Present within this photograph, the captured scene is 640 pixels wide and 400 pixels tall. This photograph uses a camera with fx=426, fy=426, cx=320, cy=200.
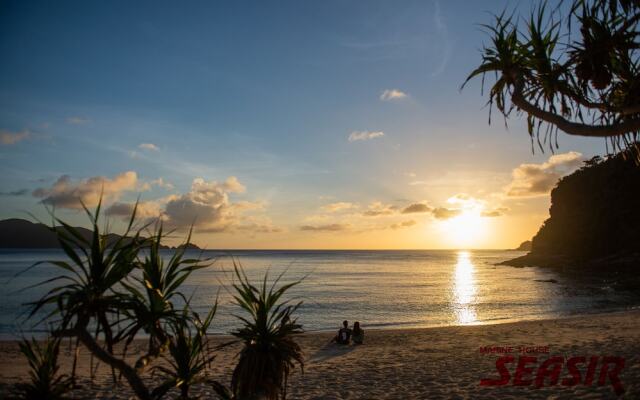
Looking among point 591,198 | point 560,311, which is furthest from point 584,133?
point 591,198

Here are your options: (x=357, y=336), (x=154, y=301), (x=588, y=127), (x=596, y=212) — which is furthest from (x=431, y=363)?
(x=596, y=212)

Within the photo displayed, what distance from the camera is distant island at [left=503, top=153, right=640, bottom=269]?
61219mm

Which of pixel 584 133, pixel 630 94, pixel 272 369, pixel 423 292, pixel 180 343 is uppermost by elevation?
pixel 630 94

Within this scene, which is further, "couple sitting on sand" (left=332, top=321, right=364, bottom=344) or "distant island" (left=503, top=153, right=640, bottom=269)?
"distant island" (left=503, top=153, right=640, bottom=269)

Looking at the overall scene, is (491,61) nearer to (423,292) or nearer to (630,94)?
(630,94)

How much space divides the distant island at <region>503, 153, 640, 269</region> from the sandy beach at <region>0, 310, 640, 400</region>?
1916 inches

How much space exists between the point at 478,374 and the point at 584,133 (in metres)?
7.55

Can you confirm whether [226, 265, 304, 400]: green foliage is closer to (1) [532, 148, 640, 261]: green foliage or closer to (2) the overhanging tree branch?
(2) the overhanging tree branch

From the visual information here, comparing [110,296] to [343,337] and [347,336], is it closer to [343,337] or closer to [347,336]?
[343,337]

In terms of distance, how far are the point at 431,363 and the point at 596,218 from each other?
224ft

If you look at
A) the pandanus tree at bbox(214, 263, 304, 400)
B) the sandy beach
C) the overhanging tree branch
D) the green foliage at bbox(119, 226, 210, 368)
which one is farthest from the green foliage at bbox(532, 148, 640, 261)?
the green foliage at bbox(119, 226, 210, 368)

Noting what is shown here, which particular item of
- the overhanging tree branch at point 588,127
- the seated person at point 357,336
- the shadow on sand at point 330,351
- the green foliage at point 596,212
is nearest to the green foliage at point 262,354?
the overhanging tree branch at point 588,127

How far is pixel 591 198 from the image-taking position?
6894cm

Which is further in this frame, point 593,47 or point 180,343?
point 593,47
